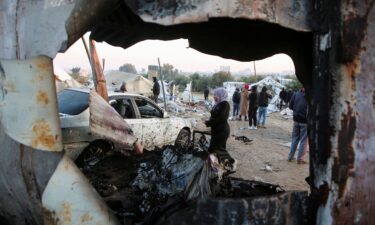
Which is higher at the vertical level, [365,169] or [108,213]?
[365,169]

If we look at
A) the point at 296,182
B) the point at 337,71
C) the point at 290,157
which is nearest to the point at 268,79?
the point at 290,157

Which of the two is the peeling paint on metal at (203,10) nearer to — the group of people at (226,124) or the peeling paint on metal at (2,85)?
the peeling paint on metal at (2,85)

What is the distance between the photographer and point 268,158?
9750mm

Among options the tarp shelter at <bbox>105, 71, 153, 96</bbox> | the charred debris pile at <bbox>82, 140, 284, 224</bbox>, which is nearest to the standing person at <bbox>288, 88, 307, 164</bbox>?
the charred debris pile at <bbox>82, 140, 284, 224</bbox>

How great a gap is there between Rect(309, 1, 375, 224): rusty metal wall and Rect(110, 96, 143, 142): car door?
5.86 metres

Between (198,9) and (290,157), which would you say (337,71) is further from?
(290,157)

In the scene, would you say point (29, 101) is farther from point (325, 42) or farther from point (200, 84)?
point (200, 84)

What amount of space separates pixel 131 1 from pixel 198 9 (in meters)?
0.47

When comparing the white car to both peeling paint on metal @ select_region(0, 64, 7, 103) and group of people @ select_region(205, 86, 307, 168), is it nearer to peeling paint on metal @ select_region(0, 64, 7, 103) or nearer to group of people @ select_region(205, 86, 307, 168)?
group of people @ select_region(205, 86, 307, 168)

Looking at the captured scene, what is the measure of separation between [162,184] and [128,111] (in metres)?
3.84

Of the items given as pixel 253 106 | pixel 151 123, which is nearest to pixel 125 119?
pixel 151 123

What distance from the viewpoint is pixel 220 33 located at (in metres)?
4.63

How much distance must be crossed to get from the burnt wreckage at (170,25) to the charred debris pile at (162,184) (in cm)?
69

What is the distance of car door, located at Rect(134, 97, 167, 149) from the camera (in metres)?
8.36
